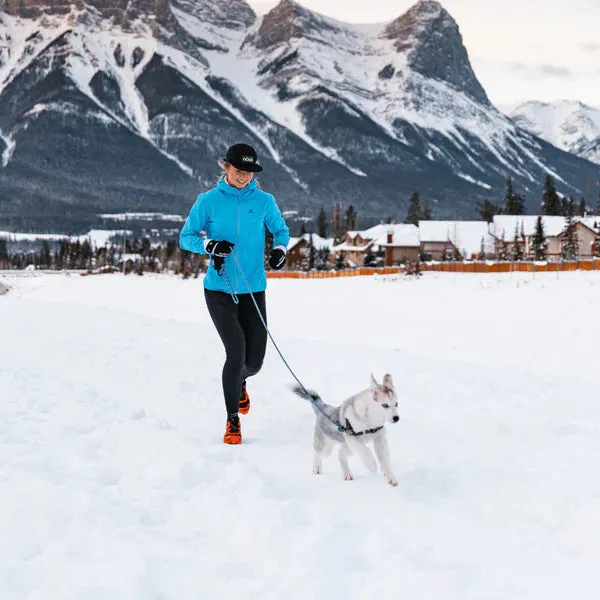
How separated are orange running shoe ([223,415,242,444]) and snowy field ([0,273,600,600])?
85 mm

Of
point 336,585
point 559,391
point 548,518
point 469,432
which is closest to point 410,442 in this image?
point 469,432

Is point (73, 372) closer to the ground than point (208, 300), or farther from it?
closer to the ground

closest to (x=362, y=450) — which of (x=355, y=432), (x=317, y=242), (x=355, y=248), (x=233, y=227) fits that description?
(x=355, y=432)

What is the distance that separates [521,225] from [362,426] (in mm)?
96219

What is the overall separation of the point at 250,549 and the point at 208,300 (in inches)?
126

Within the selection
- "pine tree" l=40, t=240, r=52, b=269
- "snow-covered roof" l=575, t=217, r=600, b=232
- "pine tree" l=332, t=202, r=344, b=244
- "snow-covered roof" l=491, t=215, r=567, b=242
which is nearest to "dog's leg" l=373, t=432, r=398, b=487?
"snow-covered roof" l=491, t=215, r=567, b=242

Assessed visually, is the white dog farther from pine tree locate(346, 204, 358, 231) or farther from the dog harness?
pine tree locate(346, 204, 358, 231)

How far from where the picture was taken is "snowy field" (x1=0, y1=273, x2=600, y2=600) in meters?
3.98

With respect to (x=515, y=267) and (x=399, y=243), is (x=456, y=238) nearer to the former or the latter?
(x=399, y=243)

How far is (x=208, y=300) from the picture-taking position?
7.08 m

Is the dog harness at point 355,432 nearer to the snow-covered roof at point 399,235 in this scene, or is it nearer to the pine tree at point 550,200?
the snow-covered roof at point 399,235

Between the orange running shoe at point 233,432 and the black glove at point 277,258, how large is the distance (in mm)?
1586

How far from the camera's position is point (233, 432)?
6.89 metres

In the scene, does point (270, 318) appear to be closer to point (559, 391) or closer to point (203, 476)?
point (559, 391)
